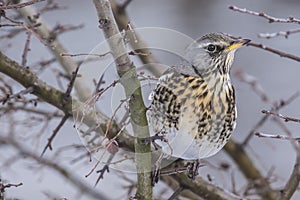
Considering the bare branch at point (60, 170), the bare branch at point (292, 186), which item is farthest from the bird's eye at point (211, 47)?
the bare branch at point (60, 170)

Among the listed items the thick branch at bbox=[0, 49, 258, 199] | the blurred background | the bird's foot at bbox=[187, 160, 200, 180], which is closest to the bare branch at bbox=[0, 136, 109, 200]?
the thick branch at bbox=[0, 49, 258, 199]

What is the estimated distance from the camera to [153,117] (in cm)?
135

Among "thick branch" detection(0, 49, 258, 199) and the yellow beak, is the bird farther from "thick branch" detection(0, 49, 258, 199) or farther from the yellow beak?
"thick branch" detection(0, 49, 258, 199)

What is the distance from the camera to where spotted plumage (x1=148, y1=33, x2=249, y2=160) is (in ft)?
4.46

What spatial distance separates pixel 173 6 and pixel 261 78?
1245 mm

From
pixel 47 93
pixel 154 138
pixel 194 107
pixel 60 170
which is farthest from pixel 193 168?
pixel 60 170

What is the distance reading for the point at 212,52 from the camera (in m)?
1.47

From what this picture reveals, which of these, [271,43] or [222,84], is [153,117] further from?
[271,43]

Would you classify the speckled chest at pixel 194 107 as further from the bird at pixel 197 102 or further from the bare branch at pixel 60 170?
the bare branch at pixel 60 170

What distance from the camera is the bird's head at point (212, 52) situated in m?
1.40

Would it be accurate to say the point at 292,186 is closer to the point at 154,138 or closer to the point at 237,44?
the point at 237,44

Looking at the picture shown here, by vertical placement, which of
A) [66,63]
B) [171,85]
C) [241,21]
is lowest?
[171,85]

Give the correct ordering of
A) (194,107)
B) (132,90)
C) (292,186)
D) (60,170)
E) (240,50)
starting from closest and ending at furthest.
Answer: (132,90), (194,107), (292,186), (60,170), (240,50)

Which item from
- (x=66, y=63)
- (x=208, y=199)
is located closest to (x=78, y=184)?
(x=66, y=63)
